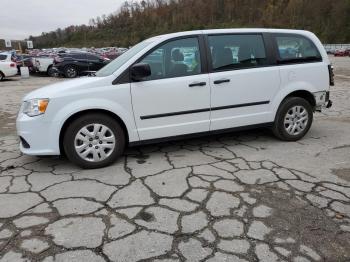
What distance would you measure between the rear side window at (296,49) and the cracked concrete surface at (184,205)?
1316 millimetres

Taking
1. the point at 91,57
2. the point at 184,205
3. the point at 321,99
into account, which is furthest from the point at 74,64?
the point at 184,205

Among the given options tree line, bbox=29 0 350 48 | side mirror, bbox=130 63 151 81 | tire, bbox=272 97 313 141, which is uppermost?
tree line, bbox=29 0 350 48

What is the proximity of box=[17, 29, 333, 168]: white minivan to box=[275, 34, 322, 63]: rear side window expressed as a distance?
2 cm

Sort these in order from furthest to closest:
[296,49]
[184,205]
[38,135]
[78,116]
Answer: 1. [296,49]
2. [78,116]
3. [38,135]
4. [184,205]

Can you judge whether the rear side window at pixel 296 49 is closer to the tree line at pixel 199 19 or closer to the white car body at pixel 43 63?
the white car body at pixel 43 63

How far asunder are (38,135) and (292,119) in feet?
12.0

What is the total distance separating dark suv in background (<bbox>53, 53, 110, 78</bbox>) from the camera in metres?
18.0

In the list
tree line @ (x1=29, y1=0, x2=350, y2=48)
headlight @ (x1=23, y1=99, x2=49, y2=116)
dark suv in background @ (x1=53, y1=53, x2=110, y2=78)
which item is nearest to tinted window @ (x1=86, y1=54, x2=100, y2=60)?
dark suv in background @ (x1=53, y1=53, x2=110, y2=78)

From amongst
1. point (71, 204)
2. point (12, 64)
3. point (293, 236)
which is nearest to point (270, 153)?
point (293, 236)

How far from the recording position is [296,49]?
5.11 meters

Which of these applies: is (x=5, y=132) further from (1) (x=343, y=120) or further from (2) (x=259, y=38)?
(1) (x=343, y=120)

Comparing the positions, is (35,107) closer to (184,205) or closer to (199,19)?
(184,205)

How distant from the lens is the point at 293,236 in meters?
2.75

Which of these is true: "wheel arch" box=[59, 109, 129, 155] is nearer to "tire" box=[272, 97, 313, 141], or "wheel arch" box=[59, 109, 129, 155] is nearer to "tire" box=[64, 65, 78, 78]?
"tire" box=[272, 97, 313, 141]
